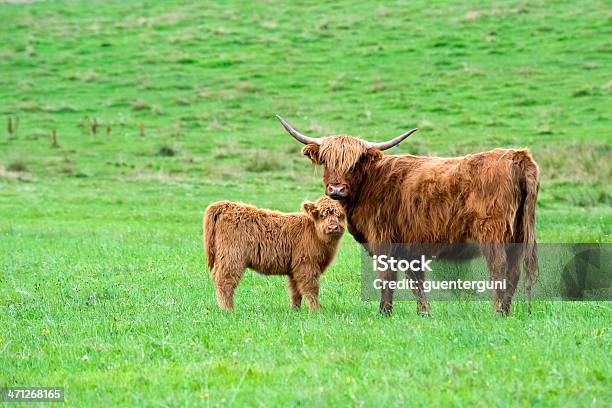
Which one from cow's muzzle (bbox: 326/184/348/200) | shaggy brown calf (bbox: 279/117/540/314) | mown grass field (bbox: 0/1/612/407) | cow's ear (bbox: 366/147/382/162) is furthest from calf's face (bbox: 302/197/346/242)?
mown grass field (bbox: 0/1/612/407)

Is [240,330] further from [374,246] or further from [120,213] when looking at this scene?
[120,213]

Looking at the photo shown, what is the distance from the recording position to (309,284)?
976cm

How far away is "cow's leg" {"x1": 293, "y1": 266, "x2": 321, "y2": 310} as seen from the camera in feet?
31.7

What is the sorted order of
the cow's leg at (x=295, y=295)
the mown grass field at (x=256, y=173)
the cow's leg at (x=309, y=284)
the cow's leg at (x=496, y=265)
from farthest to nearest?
the cow's leg at (x=295, y=295) → the cow's leg at (x=309, y=284) → the cow's leg at (x=496, y=265) → the mown grass field at (x=256, y=173)

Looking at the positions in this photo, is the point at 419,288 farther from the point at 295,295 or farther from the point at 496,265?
the point at 295,295

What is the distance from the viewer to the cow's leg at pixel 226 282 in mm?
9688

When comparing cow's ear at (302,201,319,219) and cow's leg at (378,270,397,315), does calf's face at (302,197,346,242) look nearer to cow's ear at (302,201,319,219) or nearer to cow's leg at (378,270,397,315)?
cow's ear at (302,201,319,219)

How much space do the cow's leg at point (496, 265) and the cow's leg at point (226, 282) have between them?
2.66 meters

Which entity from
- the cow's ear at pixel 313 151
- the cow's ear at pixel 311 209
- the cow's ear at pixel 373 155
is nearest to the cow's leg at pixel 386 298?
the cow's ear at pixel 311 209

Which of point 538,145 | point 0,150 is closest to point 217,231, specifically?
point 538,145

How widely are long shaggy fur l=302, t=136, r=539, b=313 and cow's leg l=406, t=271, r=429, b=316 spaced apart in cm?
1

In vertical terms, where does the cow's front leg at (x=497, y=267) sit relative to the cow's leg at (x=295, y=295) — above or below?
above

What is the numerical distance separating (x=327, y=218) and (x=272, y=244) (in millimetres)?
680

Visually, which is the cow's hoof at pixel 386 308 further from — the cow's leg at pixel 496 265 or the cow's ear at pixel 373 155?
the cow's ear at pixel 373 155
